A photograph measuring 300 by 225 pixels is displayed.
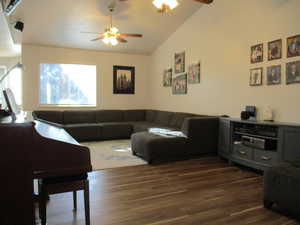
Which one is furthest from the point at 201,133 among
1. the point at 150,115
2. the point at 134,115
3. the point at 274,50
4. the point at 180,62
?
the point at 134,115

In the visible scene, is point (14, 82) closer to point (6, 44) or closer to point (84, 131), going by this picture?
point (6, 44)

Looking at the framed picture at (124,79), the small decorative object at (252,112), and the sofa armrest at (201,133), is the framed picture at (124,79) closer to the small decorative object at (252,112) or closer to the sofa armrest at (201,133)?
the sofa armrest at (201,133)

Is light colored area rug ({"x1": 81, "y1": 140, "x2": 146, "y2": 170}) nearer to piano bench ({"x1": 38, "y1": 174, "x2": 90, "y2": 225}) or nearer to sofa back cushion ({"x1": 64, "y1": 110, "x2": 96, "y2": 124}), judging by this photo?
sofa back cushion ({"x1": 64, "y1": 110, "x2": 96, "y2": 124})

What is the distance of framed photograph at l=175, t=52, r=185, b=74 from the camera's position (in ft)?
19.7

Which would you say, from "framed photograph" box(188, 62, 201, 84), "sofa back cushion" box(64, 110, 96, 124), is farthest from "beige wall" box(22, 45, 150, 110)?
"framed photograph" box(188, 62, 201, 84)

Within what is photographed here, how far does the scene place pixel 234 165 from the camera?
4035mm

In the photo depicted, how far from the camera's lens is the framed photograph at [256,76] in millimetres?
4020

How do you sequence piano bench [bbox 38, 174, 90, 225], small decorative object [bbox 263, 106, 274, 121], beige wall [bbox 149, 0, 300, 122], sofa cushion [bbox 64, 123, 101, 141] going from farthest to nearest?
sofa cushion [bbox 64, 123, 101, 141] < small decorative object [bbox 263, 106, 274, 121] < beige wall [bbox 149, 0, 300, 122] < piano bench [bbox 38, 174, 90, 225]

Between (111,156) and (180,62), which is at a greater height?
(180,62)

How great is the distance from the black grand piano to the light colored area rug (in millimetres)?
2242

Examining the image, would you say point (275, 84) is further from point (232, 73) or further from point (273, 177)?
point (273, 177)

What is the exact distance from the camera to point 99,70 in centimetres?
704

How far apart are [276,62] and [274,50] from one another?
0.66ft

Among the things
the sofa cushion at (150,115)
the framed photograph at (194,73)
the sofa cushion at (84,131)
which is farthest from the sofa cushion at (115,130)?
the framed photograph at (194,73)
